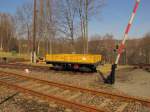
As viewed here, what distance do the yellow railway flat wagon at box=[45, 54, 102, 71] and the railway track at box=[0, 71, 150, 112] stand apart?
6.27 m

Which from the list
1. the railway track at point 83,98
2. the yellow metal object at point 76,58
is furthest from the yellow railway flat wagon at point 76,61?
the railway track at point 83,98

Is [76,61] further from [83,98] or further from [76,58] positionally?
[83,98]

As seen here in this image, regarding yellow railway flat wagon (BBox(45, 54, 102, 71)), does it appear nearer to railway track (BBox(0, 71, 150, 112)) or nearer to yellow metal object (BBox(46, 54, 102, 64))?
yellow metal object (BBox(46, 54, 102, 64))

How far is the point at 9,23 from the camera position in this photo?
85.8 meters

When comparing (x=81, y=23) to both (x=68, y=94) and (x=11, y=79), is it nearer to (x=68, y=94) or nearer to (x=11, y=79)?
(x=11, y=79)

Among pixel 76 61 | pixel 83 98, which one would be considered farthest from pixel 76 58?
pixel 83 98

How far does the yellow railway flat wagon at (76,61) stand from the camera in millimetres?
18359

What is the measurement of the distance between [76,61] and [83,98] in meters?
9.37

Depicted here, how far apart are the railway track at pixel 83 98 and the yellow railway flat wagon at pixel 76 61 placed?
6.27 meters

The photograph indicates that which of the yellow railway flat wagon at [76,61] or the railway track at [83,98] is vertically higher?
the yellow railway flat wagon at [76,61]

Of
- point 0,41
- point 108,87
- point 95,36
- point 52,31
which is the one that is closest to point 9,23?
point 0,41

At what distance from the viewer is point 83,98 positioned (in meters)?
9.56

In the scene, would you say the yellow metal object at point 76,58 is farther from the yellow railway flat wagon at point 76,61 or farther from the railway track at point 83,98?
the railway track at point 83,98

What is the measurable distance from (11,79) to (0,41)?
7467 cm
